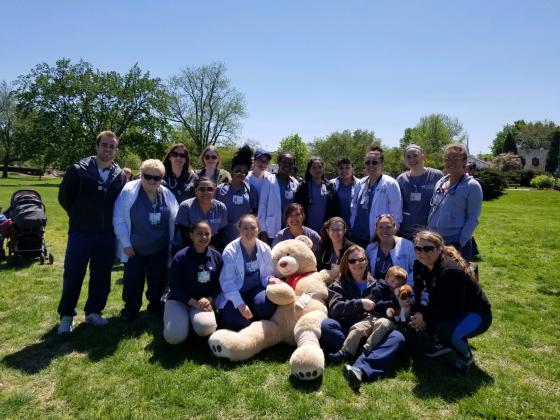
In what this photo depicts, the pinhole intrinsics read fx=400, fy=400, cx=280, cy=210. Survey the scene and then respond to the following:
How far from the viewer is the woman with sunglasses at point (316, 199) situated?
6.07 m

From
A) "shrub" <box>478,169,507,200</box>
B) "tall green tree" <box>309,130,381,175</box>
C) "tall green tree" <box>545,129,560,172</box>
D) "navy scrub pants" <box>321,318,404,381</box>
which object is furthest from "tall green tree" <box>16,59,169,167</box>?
"tall green tree" <box>545,129,560,172</box>

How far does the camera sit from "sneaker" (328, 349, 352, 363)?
13.6ft

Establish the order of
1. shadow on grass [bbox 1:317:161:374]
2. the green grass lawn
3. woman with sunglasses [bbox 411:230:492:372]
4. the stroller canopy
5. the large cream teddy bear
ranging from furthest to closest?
the stroller canopy
shadow on grass [bbox 1:317:161:374]
woman with sunglasses [bbox 411:230:492:372]
the large cream teddy bear
the green grass lawn

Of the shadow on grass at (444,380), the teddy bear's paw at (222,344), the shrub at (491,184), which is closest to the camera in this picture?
the shadow on grass at (444,380)

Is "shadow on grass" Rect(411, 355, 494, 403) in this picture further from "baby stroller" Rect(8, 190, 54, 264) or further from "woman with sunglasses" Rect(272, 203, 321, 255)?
"baby stroller" Rect(8, 190, 54, 264)

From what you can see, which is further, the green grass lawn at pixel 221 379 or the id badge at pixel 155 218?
the id badge at pixel 155 218

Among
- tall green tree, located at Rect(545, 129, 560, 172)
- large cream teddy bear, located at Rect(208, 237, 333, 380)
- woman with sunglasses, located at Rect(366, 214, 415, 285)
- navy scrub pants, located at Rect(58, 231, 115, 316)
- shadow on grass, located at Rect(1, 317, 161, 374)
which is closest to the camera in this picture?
large cream teddy bear, located at Rect(208, 237, 333, 380)

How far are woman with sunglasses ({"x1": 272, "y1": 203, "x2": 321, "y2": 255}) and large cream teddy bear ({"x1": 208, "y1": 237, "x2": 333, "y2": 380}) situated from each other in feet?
0.76

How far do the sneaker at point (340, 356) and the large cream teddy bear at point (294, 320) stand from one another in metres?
0.25

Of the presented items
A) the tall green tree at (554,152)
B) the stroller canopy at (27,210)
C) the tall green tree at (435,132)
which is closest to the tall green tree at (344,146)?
the tall green tree at (435,132)

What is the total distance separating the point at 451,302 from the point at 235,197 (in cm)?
319

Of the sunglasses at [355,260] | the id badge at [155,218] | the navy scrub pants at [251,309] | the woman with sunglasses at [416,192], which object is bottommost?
the navy scrub pants at [251,309]

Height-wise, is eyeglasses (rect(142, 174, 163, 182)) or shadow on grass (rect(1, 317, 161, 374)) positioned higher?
eyeglasses (rect(142, 174, 163, 182))

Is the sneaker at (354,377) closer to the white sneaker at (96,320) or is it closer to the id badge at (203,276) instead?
the id badge at (203,276)
